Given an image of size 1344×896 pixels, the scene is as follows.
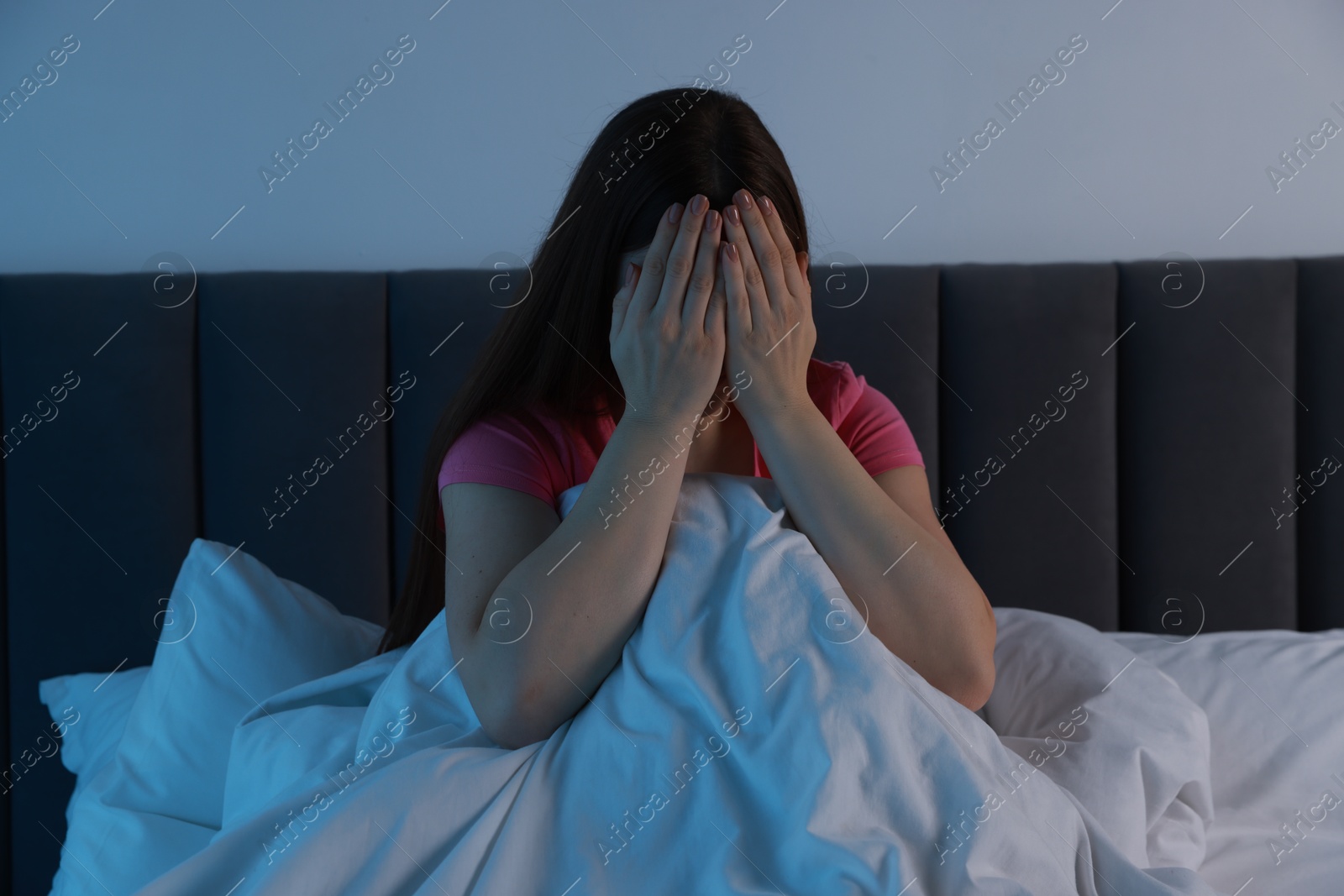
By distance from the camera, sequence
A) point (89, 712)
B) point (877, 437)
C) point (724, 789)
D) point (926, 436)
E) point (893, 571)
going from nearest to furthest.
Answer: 1. point (724, 789)
2. point (893, 571)
3. point (877, 437)
4. point (89, 712)
5. point (926, 436)

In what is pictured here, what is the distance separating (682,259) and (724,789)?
485 mm

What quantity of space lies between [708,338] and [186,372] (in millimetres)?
816

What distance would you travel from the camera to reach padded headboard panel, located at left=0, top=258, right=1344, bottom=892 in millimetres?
1252

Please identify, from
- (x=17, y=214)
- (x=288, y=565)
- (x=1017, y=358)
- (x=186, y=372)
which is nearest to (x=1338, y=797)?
(x=1017, y=358)

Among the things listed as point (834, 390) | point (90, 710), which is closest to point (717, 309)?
point (834, 390)

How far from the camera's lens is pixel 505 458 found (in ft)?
3.12

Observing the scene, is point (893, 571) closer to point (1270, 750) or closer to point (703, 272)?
point (703, 272)

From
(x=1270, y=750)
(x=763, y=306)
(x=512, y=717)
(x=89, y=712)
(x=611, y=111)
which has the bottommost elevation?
(x=1270, y=750)

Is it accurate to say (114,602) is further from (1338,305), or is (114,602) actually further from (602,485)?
(1338,305)

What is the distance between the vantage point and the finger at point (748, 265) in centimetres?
89

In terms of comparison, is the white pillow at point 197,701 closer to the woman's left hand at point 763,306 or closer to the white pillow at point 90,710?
the white pillow at point 90,710

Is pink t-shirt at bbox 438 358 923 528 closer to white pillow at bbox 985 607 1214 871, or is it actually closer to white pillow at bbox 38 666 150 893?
white pillow at bbox 985 607 1214 871

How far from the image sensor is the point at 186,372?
127 cm

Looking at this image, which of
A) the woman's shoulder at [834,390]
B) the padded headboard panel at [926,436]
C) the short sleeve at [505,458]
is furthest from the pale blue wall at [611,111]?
the short sleeve at [505,458]
